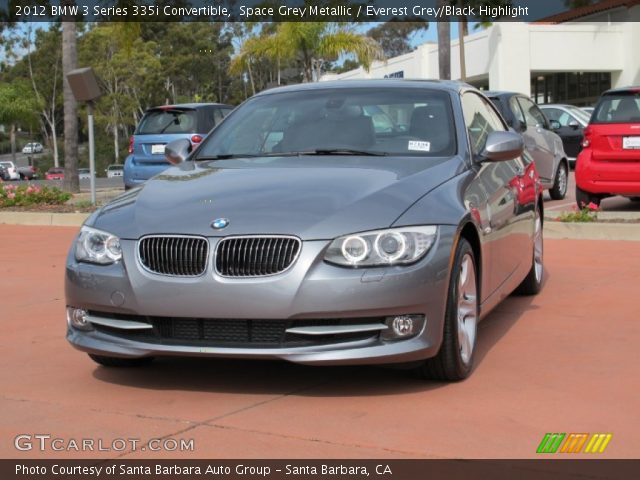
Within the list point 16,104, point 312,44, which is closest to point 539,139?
point 312,44

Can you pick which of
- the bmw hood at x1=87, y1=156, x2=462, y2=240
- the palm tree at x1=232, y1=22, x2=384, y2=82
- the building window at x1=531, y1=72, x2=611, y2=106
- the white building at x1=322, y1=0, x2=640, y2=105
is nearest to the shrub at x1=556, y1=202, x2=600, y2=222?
the bmw hood at x1=87, y1=156, x2=462, y2=240

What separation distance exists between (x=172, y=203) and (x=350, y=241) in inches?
39.9

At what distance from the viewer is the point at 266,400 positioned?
4852 mm

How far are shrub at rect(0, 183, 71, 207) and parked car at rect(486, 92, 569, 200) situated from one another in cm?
727

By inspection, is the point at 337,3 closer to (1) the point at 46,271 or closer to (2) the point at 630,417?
(1) the point at 46,271

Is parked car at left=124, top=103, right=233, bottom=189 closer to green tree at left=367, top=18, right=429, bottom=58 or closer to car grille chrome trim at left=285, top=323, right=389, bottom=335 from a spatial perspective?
car grille chrome trim at left=285, top=323, right=389, bottom=335

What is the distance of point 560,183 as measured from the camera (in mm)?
15477

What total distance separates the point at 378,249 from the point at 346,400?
73cm

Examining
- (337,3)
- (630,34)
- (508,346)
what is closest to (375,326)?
(508,346)

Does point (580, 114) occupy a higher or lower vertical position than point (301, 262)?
higher

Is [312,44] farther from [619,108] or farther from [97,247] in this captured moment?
[97,247]

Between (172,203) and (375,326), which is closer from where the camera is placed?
(375,326)

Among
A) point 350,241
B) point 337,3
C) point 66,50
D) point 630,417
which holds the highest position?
point 337,3

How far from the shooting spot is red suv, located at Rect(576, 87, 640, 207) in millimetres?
11820
